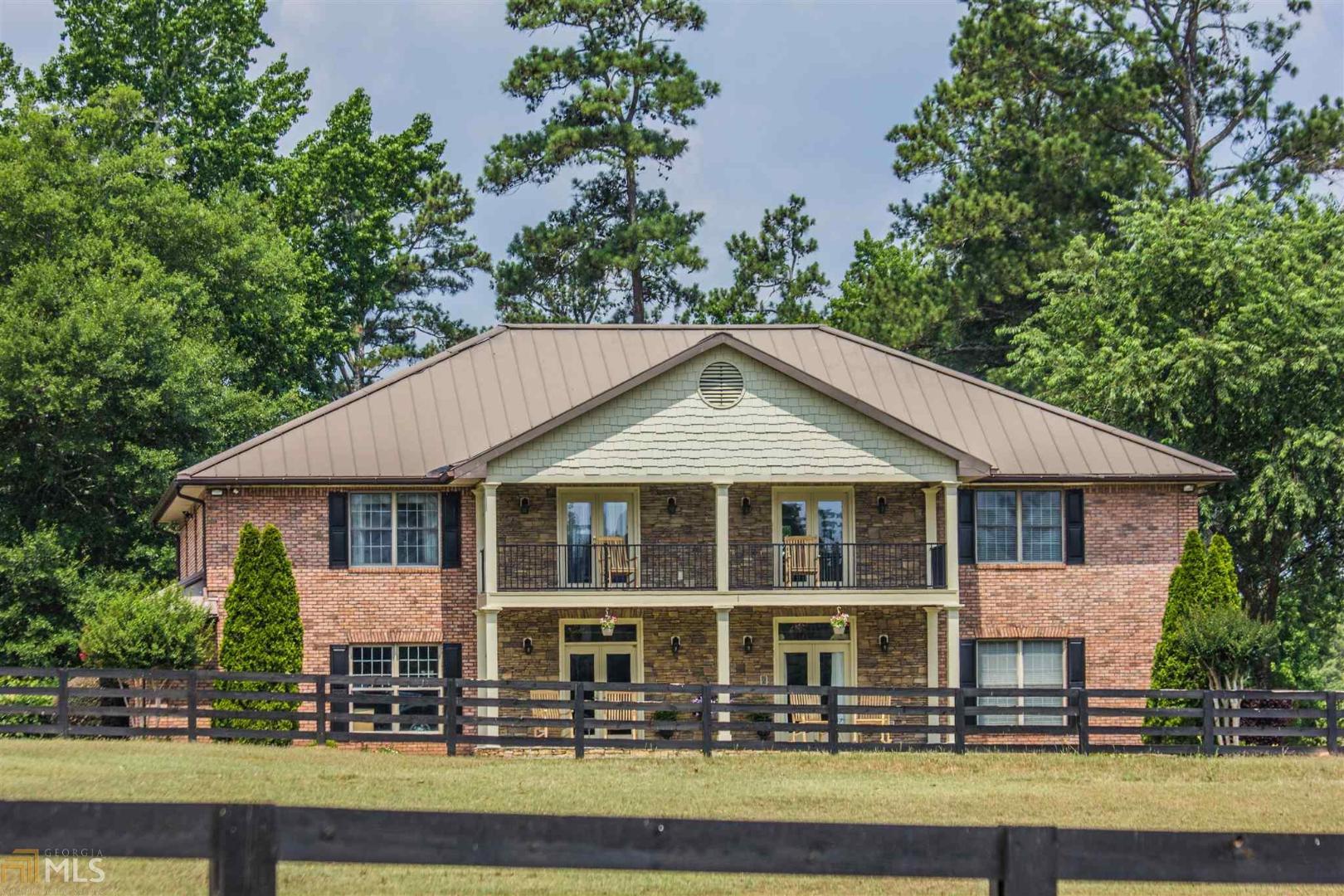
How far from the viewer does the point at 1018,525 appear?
98.2 ft

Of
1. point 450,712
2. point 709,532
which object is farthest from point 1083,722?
point 450,712

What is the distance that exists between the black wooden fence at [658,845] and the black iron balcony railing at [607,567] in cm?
2170

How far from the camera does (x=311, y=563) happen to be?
1122 inches

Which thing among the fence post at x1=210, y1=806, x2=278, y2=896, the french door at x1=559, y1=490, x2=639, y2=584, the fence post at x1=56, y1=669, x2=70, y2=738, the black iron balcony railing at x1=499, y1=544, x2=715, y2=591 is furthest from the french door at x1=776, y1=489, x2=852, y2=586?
the fence post at x1=210, y1=806, x2=278, y2=896

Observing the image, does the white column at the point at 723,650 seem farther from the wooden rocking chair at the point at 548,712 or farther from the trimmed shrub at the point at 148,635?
the trimmed shrub at the point at 148,635

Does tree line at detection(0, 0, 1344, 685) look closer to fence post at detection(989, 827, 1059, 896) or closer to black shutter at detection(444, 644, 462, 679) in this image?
A: black shutter at detection(444, 644, 462, 679)

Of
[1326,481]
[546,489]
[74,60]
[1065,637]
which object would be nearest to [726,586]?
[546,489]

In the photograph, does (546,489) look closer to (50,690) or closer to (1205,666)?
(50,690)

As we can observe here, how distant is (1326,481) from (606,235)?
22.8 metres

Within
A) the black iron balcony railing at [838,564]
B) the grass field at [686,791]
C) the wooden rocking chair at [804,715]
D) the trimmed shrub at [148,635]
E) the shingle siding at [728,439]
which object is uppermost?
the shingle siding at [728,439]

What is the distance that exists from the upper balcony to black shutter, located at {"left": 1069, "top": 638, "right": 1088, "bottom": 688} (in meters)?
2.63

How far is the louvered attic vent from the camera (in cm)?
2797

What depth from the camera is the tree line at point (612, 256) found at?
3591 cm

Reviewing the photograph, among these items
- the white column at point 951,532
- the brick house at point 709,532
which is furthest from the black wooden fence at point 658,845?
the white column at point 951,532
